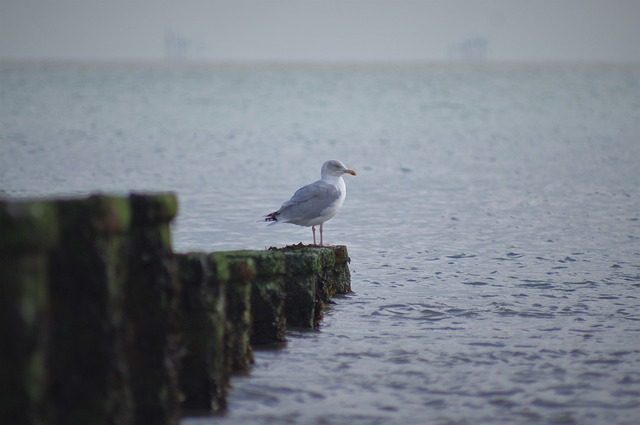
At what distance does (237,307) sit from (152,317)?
70.5 inches

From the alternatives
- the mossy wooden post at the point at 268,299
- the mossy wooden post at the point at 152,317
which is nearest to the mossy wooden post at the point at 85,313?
the mossy wooden post at the point at 152,317

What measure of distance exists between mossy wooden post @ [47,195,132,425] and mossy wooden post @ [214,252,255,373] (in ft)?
6.84

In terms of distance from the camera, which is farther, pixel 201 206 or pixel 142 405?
pixel 201 206

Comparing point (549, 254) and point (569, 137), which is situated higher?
point (569, 137)

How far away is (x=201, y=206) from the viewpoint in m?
20.1

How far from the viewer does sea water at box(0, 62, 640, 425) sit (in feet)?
24.8

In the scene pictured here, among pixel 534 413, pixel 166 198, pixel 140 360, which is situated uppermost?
pixel 166 198

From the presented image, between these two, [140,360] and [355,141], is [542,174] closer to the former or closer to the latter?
[355,141]

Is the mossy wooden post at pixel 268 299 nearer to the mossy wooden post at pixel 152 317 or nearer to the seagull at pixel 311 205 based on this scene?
the mossy wooden post at pixel 152 317

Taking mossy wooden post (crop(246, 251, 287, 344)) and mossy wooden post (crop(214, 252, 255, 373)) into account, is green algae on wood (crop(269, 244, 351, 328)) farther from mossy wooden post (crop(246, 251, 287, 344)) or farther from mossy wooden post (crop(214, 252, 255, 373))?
mossy wooden post (crop(214, 252, 255, 373))

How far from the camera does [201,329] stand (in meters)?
6.58

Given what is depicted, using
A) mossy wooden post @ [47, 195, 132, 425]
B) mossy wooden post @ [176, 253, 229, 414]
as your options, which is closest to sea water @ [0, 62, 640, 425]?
mossy wooden post @ [176, 253, 229, 414]

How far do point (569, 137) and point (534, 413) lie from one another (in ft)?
135

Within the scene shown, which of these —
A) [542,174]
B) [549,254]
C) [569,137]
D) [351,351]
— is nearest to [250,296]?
[351,351]
